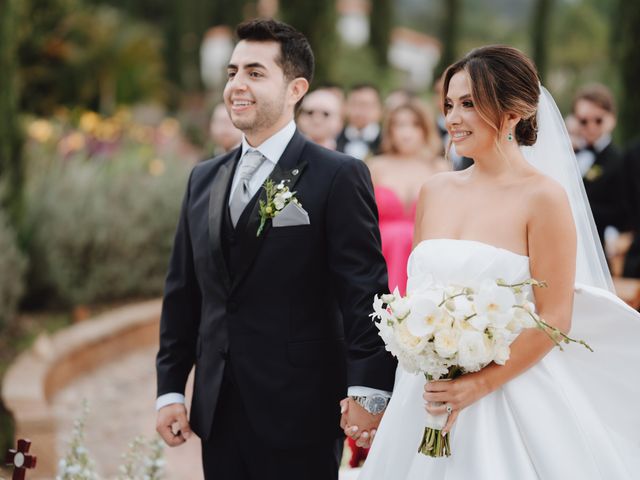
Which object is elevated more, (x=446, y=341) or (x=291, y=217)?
(x=291, y=217)

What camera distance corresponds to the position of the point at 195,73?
3316cm

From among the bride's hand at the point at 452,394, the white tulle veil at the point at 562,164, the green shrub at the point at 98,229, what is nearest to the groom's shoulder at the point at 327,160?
the white tulle veil at the point at 562,164

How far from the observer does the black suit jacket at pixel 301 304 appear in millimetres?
3035

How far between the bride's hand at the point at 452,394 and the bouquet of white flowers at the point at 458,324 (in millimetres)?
74

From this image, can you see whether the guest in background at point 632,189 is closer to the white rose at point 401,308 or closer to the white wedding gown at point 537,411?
the white wedding gown at point 537,411

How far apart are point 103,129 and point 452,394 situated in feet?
34.2

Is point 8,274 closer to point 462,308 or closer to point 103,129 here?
point 103,129

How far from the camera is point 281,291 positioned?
3094mm

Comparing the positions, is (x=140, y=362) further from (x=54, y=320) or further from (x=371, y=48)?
(x=371, y=48)

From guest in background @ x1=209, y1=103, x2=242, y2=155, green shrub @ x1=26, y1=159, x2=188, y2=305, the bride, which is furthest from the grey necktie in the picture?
green shrub @ x1=26, y1=159, x2=188, y2=305

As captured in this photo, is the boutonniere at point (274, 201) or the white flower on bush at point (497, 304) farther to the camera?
the boutonniere at point (274, 201)

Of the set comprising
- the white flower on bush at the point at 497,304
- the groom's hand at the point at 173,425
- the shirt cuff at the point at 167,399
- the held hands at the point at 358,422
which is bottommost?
the groom's hand at the point at 173,425

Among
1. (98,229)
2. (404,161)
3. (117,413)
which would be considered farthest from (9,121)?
(404,161)

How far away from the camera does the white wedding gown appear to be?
2.76 metres
